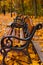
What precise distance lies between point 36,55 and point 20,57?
39 cm

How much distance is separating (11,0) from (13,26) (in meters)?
15.3

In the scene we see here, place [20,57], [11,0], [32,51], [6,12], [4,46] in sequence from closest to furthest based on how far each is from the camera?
[4,46], [20,57], [32,51], [11,0], [6,12]

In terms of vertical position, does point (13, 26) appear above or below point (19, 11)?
above

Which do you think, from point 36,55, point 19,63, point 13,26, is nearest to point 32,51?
point 36,55

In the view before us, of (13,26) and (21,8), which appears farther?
(21,8)

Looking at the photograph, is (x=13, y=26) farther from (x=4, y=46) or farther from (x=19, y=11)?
(x=19, y=11)

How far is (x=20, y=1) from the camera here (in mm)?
22906

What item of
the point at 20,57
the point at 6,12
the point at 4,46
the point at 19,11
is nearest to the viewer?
the point at 4,46

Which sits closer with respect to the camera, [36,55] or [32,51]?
[36,55]

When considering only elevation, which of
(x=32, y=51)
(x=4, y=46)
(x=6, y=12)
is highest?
(x=4, y=46)

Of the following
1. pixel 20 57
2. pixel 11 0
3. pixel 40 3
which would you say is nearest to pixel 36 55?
pixel 20 57

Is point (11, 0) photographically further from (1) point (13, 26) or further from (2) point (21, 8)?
(1) point (13, 26)

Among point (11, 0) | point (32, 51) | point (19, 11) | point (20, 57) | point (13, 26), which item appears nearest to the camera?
point (20, 57)

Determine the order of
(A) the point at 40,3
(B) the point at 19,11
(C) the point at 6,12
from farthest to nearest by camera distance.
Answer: (C) the point at 6,12 → (B) the point at 19,11 → (A) the point at 40,3
